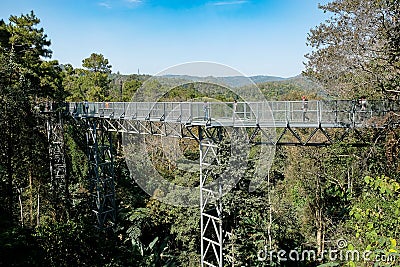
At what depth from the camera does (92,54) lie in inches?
1177

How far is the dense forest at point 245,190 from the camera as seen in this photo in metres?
6.69

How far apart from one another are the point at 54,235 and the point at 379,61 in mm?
8090

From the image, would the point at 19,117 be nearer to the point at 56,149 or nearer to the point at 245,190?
the point at 56,149

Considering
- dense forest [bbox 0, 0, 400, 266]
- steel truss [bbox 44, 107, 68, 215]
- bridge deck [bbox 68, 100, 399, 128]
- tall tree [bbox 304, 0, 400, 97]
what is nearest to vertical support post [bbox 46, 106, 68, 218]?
steel truss [bbox 44, 107, 68, 215]

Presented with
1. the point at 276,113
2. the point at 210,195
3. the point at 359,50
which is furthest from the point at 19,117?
the point at 359,50

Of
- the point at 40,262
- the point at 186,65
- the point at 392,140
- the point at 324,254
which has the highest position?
the point at 186,65

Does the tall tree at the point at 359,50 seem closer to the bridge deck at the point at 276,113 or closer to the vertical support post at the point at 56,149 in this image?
the bridge deck at the point at 276,113

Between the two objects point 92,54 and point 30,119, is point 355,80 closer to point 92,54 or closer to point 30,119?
point 30,119

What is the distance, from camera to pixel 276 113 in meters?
10.7

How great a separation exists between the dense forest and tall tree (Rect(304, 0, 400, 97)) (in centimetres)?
3

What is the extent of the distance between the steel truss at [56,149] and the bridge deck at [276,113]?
6.61 m

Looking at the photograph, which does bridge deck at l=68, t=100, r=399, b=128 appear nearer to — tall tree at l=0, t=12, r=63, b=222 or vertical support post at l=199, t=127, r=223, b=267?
vertical support post at l=199, t=127, r=223, b=267

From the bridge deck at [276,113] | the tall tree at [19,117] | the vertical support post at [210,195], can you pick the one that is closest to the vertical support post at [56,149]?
the tall tree at [19,117]

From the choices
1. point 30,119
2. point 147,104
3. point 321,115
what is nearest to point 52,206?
point 30,119
